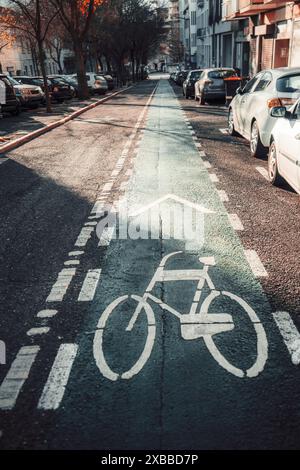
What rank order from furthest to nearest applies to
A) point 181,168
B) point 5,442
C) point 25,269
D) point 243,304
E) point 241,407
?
point 181,168
point 25,269
point 243,304
point 241,407
point 5,442

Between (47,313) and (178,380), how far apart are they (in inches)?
56.6

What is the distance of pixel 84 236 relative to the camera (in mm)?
5699

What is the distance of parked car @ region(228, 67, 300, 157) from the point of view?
8.83 meters

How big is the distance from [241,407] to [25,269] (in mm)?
2885

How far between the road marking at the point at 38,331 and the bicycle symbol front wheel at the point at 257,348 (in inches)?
50.7

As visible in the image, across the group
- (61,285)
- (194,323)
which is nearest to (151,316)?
(194,323)

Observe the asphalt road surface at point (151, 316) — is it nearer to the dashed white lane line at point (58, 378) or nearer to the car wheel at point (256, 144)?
the dashed white lane line at point (58, 378)

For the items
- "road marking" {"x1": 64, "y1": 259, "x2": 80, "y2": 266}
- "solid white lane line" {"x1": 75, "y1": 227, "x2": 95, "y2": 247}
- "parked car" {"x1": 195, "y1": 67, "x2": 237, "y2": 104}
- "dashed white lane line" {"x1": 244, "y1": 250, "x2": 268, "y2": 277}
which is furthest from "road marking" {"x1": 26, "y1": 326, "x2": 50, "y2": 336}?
"parked car" {"x1": 195, "y1": 67, "x2": 237, "y2": 104}

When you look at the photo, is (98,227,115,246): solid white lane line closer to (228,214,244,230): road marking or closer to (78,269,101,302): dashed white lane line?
(78,269,101,302): dashed white lane line

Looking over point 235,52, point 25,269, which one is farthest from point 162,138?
point 235,52

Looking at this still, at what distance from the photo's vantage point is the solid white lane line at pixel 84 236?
546 centimetres

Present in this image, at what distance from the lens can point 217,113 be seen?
19.2 meters

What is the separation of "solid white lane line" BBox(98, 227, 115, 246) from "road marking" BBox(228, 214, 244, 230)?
5.27 ft
